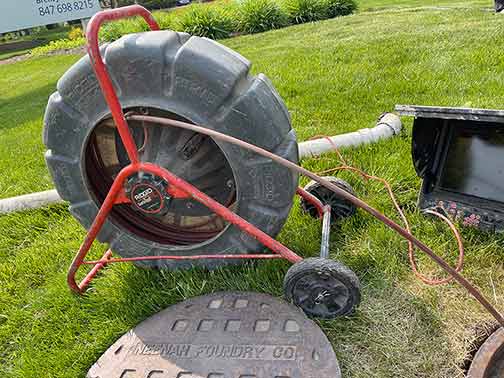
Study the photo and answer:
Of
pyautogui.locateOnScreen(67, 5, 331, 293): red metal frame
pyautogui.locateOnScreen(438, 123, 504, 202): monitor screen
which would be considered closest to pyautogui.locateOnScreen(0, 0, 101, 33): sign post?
pyautogui.locateOnScreen(67, 5, 331, 293): red metal frame

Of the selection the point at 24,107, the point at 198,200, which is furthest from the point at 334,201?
the point at 24,107

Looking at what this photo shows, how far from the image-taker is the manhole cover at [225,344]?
193cm

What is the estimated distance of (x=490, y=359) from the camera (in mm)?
1903

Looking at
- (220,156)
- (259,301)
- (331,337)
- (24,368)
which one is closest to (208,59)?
(220,156)

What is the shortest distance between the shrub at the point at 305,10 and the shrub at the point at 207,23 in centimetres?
161

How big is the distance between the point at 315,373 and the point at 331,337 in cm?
27

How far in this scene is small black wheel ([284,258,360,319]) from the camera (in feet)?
6.59

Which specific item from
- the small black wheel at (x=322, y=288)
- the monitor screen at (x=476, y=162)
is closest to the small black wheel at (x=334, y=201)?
the monitor screen at (x=476, y=162)

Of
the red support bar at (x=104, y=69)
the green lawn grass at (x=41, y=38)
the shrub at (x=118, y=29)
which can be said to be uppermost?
the red support bar at (x=104, y=69)

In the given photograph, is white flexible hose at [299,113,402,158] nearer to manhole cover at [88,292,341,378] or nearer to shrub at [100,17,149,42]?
manhole cover at [88,292,341,378]

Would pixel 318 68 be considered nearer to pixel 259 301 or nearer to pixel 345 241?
pixel 345 241

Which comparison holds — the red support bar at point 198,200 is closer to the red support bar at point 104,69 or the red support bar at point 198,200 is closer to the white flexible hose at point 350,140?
the red support bar at point 104,69

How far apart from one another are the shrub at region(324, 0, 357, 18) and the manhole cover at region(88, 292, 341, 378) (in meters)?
11.7

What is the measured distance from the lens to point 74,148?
7.56 feet
